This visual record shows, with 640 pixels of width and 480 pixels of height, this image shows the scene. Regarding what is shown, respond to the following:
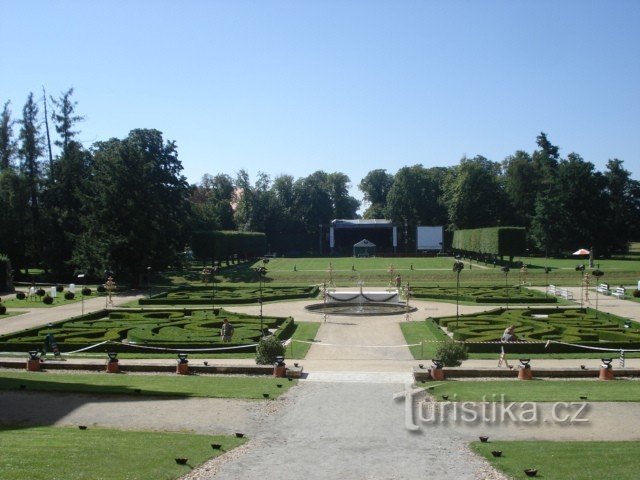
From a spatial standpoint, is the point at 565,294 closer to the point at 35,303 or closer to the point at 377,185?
the point at 35,303

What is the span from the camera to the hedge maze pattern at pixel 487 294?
40500 millimetres

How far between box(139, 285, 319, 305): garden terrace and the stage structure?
5468 centimetres

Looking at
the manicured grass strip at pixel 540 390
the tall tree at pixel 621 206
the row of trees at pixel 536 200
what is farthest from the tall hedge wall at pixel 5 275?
the tall tree at pixel 621 206

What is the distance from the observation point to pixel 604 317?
32.2 metres

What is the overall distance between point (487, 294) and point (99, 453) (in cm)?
3585

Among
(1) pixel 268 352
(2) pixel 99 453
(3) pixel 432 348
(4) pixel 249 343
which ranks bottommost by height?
(3) pixel 432 348

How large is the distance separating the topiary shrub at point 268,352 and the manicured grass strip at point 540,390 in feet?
18.6

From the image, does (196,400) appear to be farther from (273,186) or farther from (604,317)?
(273,186)

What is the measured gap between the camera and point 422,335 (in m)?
28.3

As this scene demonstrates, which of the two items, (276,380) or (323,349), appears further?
(323,349)

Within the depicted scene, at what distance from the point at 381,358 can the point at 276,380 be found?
574cm

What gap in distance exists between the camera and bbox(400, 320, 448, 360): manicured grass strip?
2433 centimetres

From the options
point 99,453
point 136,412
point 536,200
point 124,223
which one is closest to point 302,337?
point 136,412

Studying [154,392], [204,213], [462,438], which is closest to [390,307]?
[154,392]
